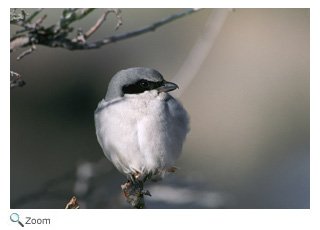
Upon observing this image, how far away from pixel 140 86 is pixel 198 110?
92cm

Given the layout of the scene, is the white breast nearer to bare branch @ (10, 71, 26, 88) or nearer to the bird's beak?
the bird's beak

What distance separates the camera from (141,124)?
11.2 feet

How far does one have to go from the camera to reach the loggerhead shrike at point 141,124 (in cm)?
342

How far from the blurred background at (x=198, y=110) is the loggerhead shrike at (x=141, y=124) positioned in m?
0.15

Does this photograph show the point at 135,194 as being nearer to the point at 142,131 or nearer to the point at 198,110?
the point at 142,131

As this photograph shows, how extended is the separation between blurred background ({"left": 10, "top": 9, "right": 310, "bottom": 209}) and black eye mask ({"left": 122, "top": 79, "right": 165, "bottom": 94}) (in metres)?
0.16

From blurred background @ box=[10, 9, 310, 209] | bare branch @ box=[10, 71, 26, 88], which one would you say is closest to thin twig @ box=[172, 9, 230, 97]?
blurred background @ box=[10, 9, 310, 209]

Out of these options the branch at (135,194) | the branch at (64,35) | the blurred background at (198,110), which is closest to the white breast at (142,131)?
the blurred background at (198,110)
